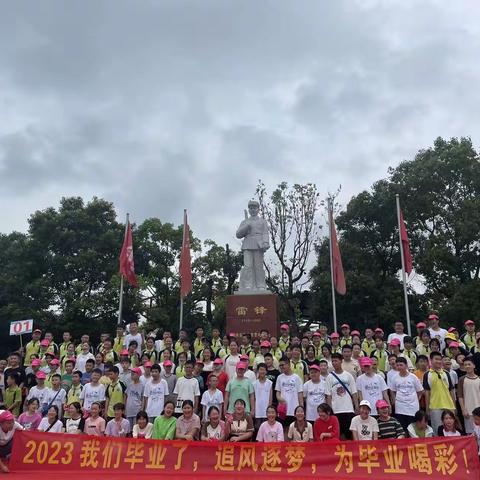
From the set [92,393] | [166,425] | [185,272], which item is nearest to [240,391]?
[166,425]

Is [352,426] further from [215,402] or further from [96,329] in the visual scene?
[96,329]

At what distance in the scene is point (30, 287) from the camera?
24.3m

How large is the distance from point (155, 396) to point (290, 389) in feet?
6.54

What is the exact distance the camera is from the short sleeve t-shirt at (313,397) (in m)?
7.66

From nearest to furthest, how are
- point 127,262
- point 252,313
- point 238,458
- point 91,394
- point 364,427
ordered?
point 238,458 < point 364,427 < point 91,394 < point 252,313 < point 127,262

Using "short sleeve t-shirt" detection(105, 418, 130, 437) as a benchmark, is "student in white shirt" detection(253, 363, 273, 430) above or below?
above

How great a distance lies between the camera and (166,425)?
7.24m

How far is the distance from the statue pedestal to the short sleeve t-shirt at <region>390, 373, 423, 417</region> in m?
5.11

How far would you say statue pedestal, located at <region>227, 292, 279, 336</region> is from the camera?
12.7 meters

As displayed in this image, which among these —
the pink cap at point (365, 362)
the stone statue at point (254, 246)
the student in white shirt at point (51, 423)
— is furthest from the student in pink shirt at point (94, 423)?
the stone statue at point (254, 246)

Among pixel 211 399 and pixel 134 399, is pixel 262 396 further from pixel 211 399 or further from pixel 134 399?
pixel 134 399

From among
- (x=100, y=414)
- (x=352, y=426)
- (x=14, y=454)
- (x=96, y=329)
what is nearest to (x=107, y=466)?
(x=14, y=454)

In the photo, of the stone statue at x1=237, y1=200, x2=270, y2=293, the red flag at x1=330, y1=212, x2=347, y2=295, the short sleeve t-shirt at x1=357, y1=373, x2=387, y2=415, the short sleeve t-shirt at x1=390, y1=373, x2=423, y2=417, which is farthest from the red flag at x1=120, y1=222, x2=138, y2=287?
the short sleeve t-shirt at x1=390, y1=373, x2=423, y2=417

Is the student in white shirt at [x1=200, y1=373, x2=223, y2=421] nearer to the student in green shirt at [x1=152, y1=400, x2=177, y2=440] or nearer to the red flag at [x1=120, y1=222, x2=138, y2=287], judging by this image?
the student in green shirt at [x1=152, y1=400, x2=177, y2=440]
